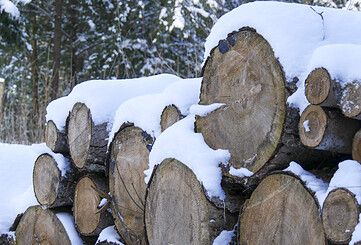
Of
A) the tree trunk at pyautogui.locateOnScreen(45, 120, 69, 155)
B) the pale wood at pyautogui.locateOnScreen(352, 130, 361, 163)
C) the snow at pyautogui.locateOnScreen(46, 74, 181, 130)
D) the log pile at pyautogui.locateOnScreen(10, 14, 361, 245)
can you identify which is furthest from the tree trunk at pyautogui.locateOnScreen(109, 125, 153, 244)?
the pale wood at pyautogui.locateOnScreen(352, 130, 361, 163)

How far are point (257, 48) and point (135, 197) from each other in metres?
1.04

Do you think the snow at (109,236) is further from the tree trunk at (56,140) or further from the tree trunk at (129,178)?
the tree trunk at (56,140)

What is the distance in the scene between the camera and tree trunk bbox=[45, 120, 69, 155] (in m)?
2.75

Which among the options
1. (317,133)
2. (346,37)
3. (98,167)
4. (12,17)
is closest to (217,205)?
(317,133)

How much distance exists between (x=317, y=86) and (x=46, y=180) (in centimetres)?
201

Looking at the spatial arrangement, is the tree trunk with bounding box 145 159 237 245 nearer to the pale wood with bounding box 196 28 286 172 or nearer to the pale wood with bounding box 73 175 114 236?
the pale wood with bounding box 196 28 286 172

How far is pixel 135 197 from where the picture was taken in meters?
2.24

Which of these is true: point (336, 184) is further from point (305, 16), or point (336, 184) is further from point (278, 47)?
point (305, 16)

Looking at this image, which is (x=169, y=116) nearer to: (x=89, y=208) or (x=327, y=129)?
(x=89, y=208)

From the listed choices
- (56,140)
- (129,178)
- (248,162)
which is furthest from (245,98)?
(56,140)

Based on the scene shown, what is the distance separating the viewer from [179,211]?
5.80 ft

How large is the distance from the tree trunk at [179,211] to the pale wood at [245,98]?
0.18 m

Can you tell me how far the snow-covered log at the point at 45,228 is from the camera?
103 inches

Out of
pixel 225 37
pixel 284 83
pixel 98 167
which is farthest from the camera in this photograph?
pixel 98 167
